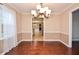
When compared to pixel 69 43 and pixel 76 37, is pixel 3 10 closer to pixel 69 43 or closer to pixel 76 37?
pixel 69 43

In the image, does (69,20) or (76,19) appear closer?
(69,20)

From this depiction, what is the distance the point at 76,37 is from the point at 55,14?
→ 243cm

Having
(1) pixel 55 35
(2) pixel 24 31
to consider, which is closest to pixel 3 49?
(2) pixel 24 31

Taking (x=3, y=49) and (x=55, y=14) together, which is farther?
(x=55, y=14)

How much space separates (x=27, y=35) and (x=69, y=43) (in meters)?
4.05

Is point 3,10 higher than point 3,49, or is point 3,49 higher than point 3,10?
point 3,10

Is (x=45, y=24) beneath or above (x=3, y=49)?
above

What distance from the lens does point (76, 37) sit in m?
10.1

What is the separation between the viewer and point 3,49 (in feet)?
17.4
